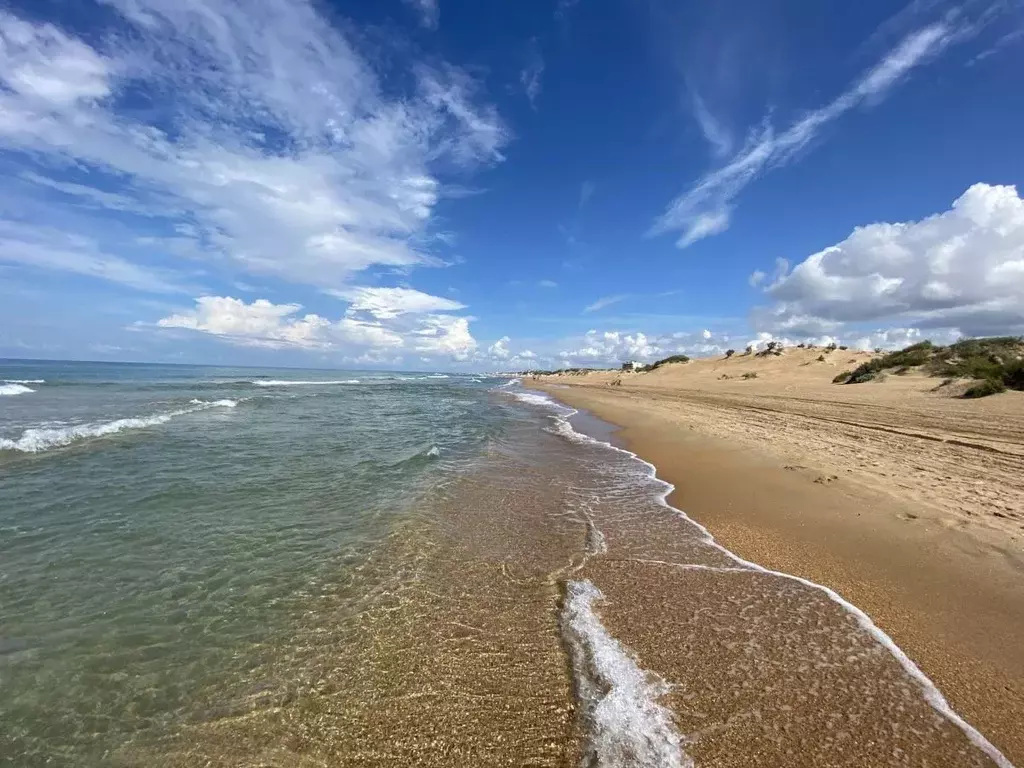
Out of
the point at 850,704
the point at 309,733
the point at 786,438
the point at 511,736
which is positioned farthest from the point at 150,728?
the point at 786,438

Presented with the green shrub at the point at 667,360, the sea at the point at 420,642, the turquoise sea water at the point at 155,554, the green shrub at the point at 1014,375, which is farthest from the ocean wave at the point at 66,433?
the green shrub at the point at 667,360

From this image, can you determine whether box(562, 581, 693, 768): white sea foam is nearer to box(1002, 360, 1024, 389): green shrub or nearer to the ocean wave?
the ocean wave

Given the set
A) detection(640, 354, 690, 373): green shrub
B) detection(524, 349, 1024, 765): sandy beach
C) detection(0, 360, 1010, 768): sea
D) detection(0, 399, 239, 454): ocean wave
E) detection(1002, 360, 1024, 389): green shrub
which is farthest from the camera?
detection(640, 354, 690, 373): green shrub

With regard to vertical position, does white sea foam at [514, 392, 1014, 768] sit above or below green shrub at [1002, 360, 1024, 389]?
below

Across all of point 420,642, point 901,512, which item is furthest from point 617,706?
point 901,512

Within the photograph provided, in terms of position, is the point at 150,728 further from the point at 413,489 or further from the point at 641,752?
the point at 413,489

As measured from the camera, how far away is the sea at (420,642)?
330 centimetres

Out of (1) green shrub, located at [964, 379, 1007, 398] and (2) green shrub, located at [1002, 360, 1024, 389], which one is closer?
(1) green shrub, located at [964, 379, 1007, 398]

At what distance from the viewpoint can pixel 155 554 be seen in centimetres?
635

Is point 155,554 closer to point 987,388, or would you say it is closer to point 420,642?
point 420,642

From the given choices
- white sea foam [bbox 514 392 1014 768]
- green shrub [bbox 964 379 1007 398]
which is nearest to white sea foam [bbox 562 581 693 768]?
white sea foam [bbox 514 392 1014 768]

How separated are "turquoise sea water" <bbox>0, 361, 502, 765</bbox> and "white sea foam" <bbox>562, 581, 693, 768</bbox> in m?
2.94

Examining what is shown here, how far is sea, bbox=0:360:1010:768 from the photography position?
3.30 m

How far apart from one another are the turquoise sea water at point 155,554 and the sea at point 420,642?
0.03m
